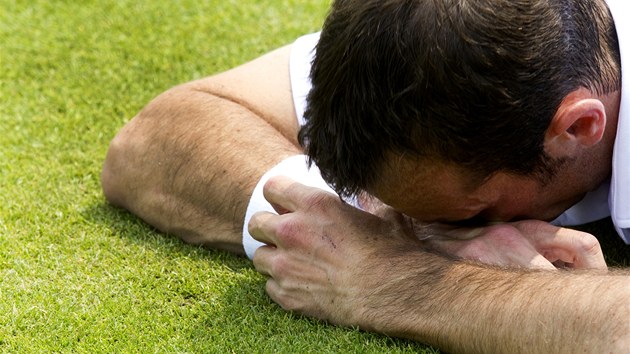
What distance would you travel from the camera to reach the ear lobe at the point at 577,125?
2309 millimetres

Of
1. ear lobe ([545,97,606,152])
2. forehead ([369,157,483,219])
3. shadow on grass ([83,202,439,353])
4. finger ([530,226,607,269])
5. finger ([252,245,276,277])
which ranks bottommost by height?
shadow on grass ([83,202,439,353])

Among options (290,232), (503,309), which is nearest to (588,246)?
(503,309)

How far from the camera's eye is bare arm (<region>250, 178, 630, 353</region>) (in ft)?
6.84

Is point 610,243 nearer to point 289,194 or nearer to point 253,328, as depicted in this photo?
point 289,194

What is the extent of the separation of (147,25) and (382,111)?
2.14 meters

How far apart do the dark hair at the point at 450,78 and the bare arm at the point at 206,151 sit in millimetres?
538

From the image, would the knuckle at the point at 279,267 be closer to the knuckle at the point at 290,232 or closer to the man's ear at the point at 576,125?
the knuckle at the point at 290,232

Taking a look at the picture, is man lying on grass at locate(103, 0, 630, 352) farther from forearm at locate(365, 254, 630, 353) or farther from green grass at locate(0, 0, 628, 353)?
green grass at locate(0, 0, 628, 353)

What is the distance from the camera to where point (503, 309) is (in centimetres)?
218

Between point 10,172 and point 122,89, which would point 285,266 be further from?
point 122,89

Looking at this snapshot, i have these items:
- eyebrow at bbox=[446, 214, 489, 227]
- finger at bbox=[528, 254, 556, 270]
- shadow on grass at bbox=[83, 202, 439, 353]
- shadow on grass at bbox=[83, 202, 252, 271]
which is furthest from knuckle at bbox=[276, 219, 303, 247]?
finger at bbox=[528, 254, 556, 270]

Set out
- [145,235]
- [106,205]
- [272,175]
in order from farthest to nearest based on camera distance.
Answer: [106,205] → [145,235] → [272,175]

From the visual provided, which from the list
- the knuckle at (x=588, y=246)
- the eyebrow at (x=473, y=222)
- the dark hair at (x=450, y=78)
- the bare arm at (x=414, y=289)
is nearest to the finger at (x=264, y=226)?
the bare arm at (x=414, y=289)

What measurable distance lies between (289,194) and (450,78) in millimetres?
585
